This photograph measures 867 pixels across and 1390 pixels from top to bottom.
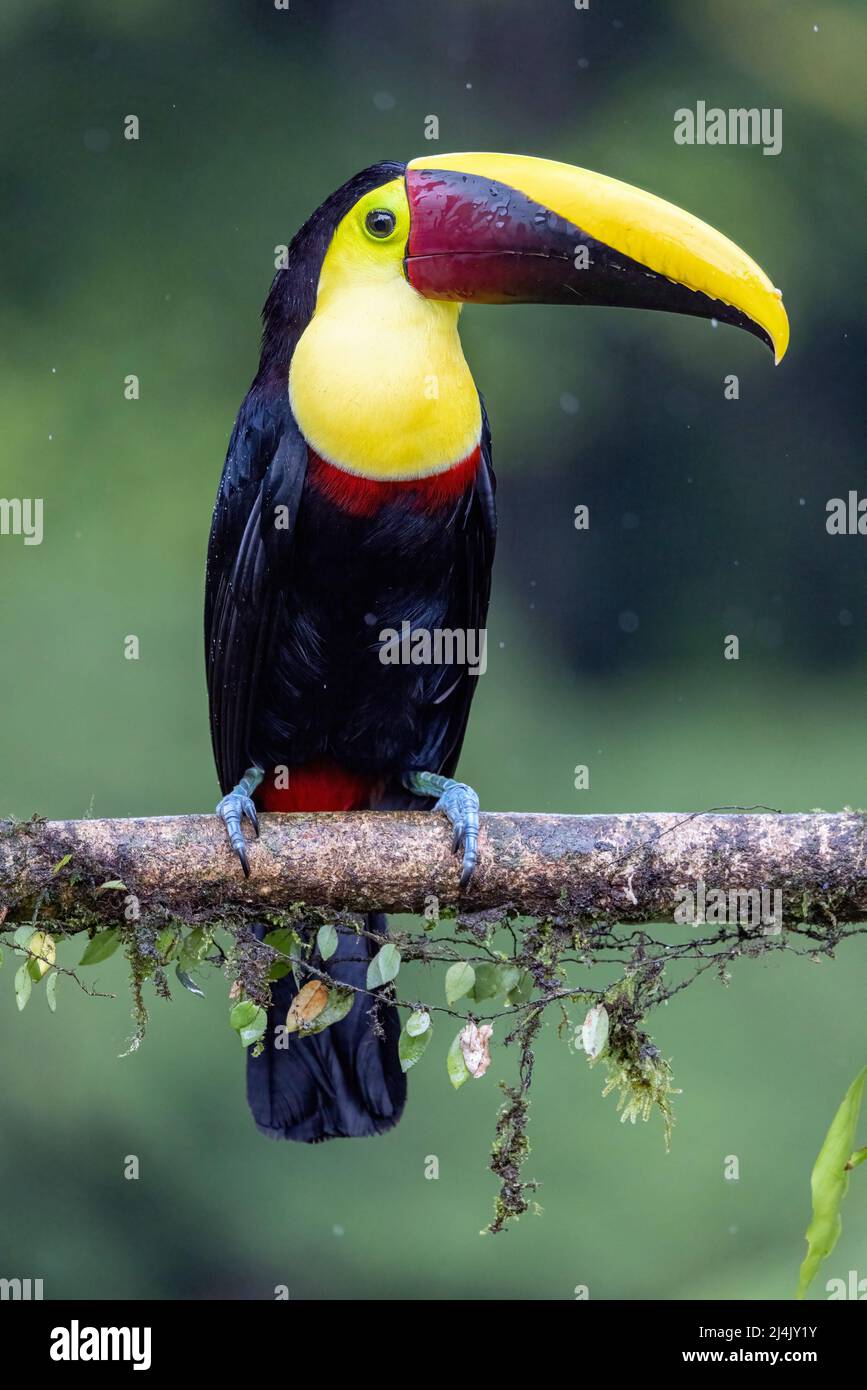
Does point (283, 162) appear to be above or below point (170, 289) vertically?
above

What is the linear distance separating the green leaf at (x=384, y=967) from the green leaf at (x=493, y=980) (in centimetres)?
12

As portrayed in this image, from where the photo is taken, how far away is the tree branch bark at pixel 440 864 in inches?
94.6

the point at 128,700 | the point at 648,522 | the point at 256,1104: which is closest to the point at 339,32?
the point at 648,522

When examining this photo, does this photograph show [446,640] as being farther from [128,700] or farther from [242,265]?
[242,265]

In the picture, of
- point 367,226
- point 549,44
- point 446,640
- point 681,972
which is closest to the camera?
point 367,226

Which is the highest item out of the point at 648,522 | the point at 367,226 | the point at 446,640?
the point at 648,522

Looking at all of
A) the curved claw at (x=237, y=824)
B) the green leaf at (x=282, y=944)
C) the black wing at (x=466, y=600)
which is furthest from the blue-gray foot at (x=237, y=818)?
the black wing at (x=466, y=600)

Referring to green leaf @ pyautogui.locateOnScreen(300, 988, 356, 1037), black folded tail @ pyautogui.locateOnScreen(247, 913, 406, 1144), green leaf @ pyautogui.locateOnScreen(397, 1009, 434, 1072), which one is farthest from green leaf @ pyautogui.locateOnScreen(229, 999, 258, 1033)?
black folded tail @ pyautogui.locateOnScreen(247, 913, 406, 1144)

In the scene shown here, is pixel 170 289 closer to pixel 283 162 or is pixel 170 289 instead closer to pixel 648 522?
pixel 283 162

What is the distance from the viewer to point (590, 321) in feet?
20.8

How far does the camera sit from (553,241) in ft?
9.32

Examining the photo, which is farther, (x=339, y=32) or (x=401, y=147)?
(x=339, y=32)

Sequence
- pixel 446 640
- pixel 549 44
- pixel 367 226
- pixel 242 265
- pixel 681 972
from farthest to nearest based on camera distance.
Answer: pixel 549 44
pixel 242 265
pixel 681 972
pixel 446 640
pixel 367 226

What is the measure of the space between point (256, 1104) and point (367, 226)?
1519 mm
